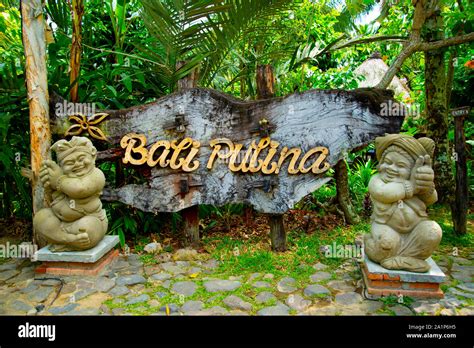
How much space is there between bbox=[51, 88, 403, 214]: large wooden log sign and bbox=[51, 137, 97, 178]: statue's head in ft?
1.89

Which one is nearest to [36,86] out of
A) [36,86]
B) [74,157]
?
[36,86]

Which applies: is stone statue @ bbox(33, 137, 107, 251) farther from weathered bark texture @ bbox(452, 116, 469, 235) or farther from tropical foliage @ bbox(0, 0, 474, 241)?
weathered bark texture @ bbox(452, 116, 469, 235)

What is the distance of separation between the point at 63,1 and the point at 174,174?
104 inches

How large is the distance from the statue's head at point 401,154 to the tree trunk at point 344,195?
1.59 m

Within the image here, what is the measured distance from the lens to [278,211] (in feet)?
14.0

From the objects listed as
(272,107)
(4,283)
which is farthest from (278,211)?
(4,283)

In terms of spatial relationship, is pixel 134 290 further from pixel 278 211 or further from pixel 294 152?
pixel 294 152

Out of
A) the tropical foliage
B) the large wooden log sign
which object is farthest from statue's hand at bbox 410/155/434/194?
the tropical foliage

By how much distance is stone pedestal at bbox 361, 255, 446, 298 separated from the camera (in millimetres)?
3283

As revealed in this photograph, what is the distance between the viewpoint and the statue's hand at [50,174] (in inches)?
150

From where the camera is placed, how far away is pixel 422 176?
325 centimetres

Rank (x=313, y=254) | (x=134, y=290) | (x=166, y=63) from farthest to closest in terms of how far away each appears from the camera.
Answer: (x=166, y=63) < (x=313, y=254) < (x=134, y=290)

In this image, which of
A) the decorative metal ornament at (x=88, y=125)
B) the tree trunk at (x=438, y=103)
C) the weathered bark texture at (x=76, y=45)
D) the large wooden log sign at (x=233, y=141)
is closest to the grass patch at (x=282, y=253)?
the large wooden log sign at (x=233, y=141)

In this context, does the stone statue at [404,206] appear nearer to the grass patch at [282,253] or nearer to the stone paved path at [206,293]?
the stone paved path at [206,293]
